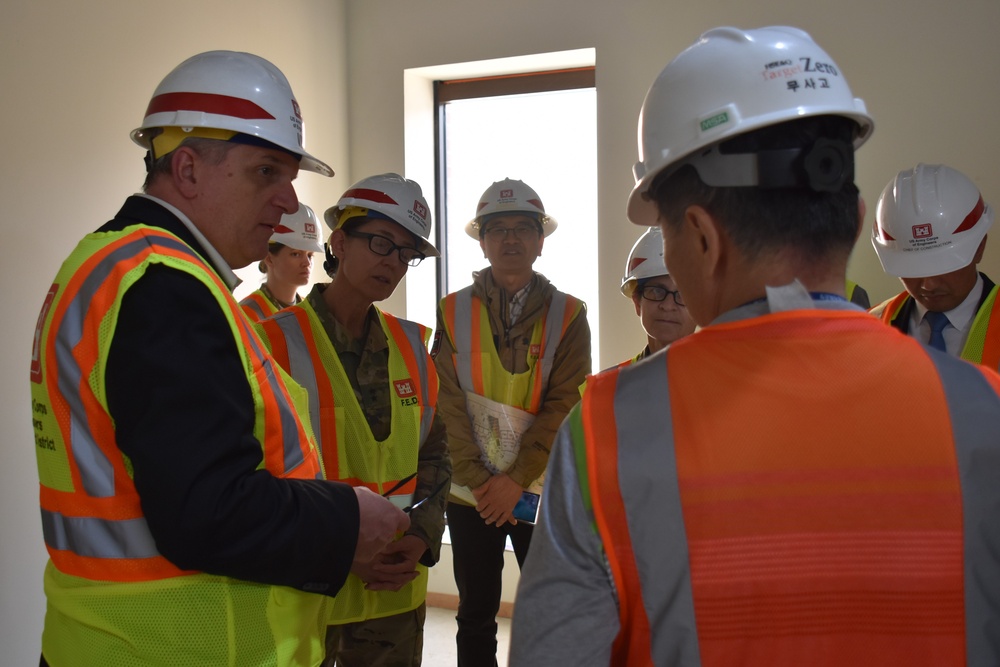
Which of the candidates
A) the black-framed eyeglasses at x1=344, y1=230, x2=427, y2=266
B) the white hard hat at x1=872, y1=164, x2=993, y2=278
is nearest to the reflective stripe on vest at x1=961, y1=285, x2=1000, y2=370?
the white hard hat at x1=872, y1=164, x2=993, y2=278

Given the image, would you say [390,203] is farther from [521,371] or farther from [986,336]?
[986,336]

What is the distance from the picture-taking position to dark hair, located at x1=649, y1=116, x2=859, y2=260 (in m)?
0.86

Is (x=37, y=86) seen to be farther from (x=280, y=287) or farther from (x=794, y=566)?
(x=794, y=566)

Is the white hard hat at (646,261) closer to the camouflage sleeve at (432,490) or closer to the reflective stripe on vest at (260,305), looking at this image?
the camouflage sleeve at (432,490)

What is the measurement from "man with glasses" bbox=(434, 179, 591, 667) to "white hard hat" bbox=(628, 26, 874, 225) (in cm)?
223

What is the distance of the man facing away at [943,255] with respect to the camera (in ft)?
8.34

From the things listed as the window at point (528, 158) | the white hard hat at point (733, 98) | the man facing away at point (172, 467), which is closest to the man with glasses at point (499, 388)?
the window at point (528, 158)

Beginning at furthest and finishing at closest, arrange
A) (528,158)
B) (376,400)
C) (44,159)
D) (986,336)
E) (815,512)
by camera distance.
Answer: (528,158)
(44,159)
(986,336)
(376,400)
(815,512)

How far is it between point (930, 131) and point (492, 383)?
2.17 metres

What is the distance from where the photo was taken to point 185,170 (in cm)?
147

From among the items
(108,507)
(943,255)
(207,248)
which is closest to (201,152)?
(207,248)

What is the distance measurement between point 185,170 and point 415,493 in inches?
48.9

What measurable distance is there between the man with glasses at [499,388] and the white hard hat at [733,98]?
2.23m

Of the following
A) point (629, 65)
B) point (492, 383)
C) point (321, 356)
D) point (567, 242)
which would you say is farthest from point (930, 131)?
point (321, 356)
